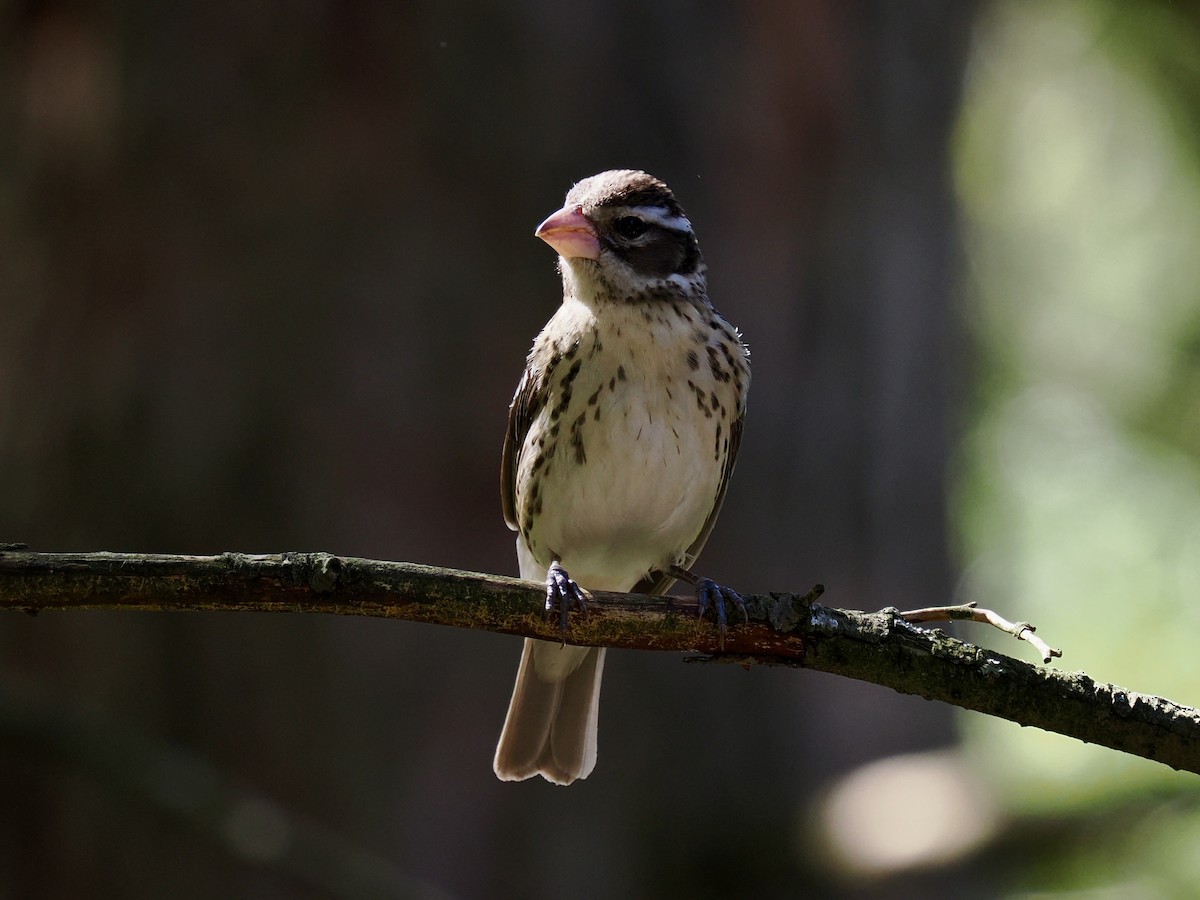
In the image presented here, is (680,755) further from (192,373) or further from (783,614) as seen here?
(783,614)

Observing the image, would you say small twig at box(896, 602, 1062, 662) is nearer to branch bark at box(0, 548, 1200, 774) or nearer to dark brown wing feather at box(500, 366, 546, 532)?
branch bark at box(0, 548, 1200, 774)

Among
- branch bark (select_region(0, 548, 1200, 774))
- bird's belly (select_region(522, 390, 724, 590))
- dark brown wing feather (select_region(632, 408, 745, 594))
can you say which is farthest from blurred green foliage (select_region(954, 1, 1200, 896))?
branch bark (select_region(0, 548, 1200, 774))

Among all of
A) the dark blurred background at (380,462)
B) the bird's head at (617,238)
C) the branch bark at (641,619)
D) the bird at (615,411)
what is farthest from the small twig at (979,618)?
the dark blurred background at (380,462)

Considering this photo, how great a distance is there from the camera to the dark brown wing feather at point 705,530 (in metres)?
4.52

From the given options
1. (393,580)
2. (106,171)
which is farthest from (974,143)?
(393,580)

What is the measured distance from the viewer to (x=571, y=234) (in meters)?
4.03

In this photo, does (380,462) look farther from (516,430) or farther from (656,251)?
(656,251)

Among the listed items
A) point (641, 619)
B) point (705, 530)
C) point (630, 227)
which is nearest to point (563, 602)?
point (641, 619)

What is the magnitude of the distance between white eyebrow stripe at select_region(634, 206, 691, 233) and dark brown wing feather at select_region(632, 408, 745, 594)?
665mm

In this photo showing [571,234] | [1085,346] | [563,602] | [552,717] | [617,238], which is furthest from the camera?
[1085,346]

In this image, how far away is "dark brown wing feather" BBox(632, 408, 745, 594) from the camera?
452 cm

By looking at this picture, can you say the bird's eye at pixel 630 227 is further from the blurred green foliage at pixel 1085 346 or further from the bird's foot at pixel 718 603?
the blurred green foliage at pixel 1085 346

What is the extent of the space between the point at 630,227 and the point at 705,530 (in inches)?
47.7

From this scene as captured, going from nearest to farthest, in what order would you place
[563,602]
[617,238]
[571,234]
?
1. [563,602]
2. [571,234]
3. [617,238]
